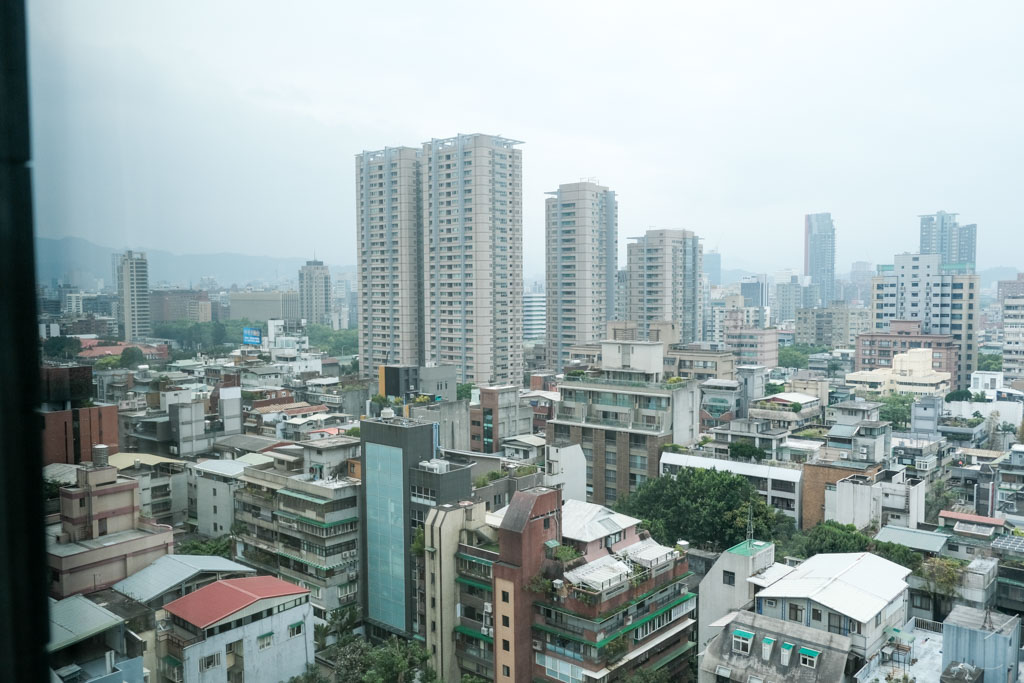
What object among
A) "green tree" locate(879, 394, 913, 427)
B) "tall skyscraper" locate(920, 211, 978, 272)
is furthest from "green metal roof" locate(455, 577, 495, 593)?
"tall skyscraper" locate(920, 211, 978, 272)

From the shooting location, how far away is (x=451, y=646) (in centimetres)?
516

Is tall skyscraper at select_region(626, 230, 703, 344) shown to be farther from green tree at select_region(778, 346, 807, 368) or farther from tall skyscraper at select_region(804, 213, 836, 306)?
tall skyscraper at select_region(804, 213, 836, 306)

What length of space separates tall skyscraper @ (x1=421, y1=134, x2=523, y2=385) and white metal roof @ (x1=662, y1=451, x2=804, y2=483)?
6.66 m

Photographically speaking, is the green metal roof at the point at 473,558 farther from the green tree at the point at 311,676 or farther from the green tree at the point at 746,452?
the green tree at the point at 746,452

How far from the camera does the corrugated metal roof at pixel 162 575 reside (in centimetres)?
450

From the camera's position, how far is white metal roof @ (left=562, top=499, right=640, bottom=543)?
4.98 metres

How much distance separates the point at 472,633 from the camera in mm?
5070

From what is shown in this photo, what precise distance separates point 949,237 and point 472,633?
28549mm

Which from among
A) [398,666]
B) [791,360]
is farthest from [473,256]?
[791,360]

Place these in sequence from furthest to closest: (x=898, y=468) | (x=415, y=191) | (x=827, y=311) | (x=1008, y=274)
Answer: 1. (x=1008, y=274)
2. (x=827, y=311)
3. (x=415, y=191)
4. (x=898, y=468)

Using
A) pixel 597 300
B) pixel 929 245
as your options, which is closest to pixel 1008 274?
pixel 929 245

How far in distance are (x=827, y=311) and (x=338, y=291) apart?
17575mm

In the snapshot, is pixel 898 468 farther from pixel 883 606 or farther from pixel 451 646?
pixel 451 646

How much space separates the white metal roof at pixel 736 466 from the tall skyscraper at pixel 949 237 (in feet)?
77.2
